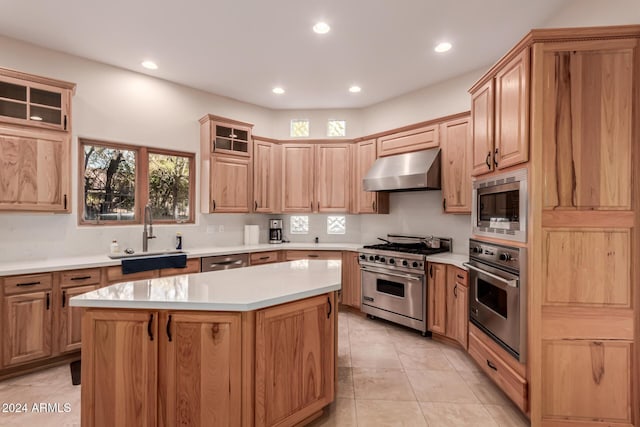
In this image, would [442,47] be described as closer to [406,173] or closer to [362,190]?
[406,173]

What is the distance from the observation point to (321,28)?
2.79 meters

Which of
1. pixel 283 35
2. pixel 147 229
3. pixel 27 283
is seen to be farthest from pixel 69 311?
pixel 283 35

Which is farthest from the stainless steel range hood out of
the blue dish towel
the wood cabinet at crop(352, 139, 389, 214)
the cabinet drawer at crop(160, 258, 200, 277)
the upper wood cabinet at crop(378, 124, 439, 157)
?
the blue dish towel

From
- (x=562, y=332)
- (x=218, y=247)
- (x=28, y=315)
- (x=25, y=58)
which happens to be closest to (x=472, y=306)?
(x=562, y=332)

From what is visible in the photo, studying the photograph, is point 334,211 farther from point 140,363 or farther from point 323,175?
point 140,363

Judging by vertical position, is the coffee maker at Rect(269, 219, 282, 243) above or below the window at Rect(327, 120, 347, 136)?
below

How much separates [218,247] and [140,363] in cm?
274

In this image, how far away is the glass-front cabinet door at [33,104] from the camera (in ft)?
8.90

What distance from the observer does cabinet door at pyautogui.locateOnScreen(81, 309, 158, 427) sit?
1.63 metres

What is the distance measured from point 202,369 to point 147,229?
8.95 ft

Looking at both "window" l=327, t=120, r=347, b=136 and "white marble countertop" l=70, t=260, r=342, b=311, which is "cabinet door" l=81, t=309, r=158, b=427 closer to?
"white marble countertop" l=70, t=260, r=342, b=311

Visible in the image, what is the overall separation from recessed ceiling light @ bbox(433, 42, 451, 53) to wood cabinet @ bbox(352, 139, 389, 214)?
1.47m

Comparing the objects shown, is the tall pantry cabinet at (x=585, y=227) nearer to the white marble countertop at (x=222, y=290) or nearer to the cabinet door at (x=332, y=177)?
the white marble countertop at (x=222, y=290)

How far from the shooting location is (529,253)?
6.50 feet
